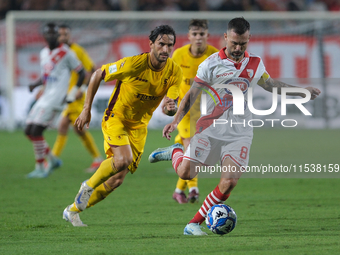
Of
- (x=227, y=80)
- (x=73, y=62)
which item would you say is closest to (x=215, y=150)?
(x=227, y=80)

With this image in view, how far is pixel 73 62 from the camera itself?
9.52 metres

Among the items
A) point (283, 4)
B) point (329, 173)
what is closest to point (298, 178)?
point (329, 173)

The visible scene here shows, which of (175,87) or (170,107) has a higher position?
(175,87)

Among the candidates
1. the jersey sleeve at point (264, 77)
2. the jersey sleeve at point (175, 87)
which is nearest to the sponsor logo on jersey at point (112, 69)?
the jersey sleeve at point (175, 87)

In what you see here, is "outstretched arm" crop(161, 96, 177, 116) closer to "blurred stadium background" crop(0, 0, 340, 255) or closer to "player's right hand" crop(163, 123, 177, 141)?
"player's right hand" crop(163, 123, 177, 141)

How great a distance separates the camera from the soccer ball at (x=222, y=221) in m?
4.68

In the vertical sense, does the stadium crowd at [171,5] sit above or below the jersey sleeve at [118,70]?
above

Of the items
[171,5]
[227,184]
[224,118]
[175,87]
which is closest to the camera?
[227,184]

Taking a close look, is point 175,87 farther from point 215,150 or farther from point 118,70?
point 215,150

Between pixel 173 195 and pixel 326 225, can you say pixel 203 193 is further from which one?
pixel 326 225

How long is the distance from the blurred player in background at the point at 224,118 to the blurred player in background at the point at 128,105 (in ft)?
1.26

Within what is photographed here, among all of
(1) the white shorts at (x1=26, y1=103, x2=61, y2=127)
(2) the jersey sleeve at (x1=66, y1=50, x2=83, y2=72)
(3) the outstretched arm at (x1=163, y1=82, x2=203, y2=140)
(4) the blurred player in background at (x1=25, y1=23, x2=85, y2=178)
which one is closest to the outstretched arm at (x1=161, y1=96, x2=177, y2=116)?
(3) the outstretched arm at (x1=163, y1=82, x2=203, y2=140)

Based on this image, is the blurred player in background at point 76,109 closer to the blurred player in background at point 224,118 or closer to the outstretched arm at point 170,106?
the outstretched arm at point 170,106

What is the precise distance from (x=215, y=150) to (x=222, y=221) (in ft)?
2.44
